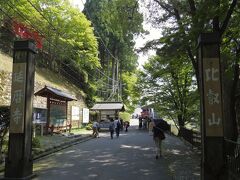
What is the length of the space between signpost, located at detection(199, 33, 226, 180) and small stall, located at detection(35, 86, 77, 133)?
51.7 ft

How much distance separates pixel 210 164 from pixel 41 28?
28.5 meters

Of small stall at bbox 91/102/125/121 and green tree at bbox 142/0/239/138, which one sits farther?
small stall at bbox 91/102/125/121

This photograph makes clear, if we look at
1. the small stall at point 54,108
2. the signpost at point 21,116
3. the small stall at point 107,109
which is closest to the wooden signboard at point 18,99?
the signpost at point 21,116

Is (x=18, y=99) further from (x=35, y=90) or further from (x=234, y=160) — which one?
(x=35, y=90)

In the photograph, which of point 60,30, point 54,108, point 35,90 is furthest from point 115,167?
point 60,30

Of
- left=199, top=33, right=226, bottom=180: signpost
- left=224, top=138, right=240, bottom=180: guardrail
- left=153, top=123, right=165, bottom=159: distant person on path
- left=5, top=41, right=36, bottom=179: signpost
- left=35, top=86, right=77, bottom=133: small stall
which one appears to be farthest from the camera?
left=35, top=86, right=77, bottom=133: small stall

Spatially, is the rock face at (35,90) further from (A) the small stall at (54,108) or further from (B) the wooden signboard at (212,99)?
(B) the wooden signboard at (212,99)

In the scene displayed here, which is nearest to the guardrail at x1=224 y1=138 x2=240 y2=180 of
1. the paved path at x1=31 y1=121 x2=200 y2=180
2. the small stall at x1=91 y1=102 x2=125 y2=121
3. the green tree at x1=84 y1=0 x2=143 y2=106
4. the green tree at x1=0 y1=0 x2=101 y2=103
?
the paved path at x1=31 y1=121 x2=200 y2=180

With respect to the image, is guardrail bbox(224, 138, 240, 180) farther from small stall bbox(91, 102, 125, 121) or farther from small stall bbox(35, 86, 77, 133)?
small stall bbox(91, 102, 125, 121)

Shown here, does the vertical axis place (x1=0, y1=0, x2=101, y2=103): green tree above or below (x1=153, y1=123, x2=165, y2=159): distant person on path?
above

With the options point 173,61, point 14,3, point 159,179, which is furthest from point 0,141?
point 14,3

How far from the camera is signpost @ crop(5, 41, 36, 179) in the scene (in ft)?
28.8

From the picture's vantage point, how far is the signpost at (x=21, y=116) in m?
8.77

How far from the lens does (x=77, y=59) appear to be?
40844 mm
